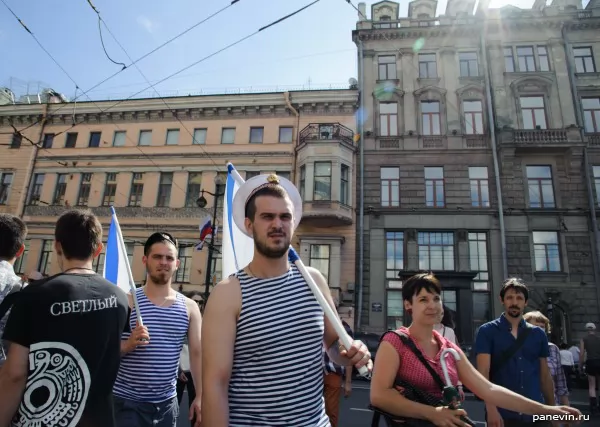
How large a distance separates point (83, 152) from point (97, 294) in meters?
27.2

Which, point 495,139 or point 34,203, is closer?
point 495,139

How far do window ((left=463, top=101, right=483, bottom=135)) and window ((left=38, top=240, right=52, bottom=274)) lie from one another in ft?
87.8

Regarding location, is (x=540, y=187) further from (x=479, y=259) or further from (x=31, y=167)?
(x=31, y=167)

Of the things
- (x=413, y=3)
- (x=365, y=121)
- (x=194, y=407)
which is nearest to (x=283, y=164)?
(x=365, y=121)

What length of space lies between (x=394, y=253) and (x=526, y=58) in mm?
14050

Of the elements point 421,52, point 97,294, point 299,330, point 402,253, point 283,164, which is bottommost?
point 299,330

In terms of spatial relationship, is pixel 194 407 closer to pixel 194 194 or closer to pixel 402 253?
pixel 402 253

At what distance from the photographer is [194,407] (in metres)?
3.34

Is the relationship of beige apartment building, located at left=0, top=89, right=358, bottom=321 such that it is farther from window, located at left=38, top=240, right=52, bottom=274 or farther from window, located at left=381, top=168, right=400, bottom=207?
Result: window, located at left=381, top=168, right=400, bottom=207

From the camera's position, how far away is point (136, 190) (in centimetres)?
2419

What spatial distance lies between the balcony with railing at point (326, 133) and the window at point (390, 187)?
9.04 feet

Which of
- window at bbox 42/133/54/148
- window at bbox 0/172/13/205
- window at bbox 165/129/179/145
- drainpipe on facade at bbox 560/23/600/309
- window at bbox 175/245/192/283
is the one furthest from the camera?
window at bbox 42/133/54/148

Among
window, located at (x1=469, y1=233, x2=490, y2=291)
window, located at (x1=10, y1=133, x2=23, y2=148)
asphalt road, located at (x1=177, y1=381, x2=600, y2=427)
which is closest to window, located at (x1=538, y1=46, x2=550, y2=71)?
window, located at (x1=469, y1=233, x2=490, y2=291)

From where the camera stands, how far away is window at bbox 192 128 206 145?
24.0 metres
